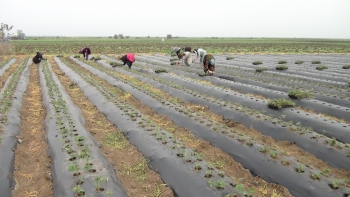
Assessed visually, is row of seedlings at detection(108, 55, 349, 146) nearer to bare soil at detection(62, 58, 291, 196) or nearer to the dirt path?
bare soil at detection(62, 58, 291, 196)

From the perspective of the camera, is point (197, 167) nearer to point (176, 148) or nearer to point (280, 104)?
point (176, 148)

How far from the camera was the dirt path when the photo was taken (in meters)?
4.95

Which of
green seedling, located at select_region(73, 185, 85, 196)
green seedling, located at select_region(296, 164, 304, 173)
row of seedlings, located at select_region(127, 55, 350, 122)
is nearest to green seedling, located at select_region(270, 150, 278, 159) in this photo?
green seedling, located at select_region(296, 164, 304, 173)

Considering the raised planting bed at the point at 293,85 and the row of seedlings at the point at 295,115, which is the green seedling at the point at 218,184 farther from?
the raised planting bed at the point at 293,85

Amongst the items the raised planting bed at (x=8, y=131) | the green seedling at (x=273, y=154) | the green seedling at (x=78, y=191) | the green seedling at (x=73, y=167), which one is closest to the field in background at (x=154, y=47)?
the raised planting bed at (x=8, y=131)

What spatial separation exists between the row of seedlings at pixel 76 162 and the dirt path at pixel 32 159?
20cm

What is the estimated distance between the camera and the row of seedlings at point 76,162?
448 cm

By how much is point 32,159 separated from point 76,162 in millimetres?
1560

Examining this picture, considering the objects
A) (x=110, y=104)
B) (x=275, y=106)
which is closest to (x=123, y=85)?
(x=110, y=104)

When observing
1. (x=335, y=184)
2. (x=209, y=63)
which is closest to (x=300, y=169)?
(x=335, y=184)

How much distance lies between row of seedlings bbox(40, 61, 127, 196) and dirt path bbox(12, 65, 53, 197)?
0.66ft

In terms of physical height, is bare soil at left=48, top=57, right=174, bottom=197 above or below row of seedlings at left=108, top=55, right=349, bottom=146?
below

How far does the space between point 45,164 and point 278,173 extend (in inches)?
186

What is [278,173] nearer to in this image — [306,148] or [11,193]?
[306,148]
